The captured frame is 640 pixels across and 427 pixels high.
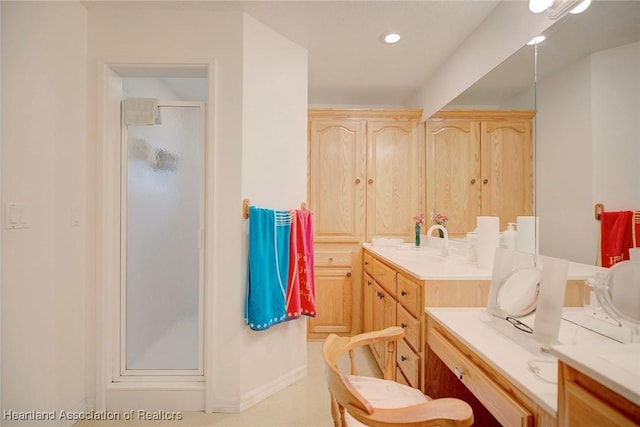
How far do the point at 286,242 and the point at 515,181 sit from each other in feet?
4.51

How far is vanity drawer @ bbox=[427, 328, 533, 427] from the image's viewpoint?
85 cm

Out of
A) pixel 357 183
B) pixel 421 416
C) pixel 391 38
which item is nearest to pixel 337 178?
pixel 357 183

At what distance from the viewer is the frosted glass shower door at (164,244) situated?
6.64 feet

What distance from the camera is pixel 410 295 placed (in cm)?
169

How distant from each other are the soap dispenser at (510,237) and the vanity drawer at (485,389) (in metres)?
0.70

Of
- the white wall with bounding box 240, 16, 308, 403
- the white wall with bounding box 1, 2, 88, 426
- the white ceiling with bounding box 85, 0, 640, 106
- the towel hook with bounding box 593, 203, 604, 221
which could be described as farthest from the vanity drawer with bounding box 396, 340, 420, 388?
the white wall with bounding box 1, 2, 88, 426

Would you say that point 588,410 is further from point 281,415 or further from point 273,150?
point 273,150

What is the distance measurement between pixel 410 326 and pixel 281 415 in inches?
37.2

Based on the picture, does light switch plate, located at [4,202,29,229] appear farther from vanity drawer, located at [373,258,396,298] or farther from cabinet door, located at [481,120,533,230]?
cabinet door, located at [481,120,533,230]

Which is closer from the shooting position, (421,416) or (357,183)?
(421,416)

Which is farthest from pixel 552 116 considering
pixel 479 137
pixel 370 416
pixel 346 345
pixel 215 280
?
pixel 215 280

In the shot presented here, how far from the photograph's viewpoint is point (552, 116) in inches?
55.0

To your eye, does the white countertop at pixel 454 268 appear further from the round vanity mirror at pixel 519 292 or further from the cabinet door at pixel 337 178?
the cabinet door at pixel 337 178

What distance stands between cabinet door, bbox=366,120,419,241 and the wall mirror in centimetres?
147
